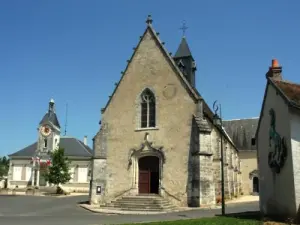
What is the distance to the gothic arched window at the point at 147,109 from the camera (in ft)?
75.8

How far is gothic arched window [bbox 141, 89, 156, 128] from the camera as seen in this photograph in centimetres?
2311

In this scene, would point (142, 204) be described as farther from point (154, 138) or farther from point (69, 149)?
point (69, 149)

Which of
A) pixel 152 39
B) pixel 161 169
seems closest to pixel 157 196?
pixel 161 169

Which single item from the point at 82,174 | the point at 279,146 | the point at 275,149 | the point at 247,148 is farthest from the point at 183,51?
the point at 82,174

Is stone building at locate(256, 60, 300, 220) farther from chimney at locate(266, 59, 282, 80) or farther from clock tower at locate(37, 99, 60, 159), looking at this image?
clock tower at locate(37, 99, 60, 159)

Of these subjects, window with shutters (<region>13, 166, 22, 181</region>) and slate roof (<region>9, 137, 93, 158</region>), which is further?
slate roof (<region>9, 137, 93, 158</region>)

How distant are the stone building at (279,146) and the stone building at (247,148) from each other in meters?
30.0

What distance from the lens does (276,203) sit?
13.6 m

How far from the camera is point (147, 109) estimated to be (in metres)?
23.3

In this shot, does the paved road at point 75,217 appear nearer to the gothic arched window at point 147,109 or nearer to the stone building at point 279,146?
the stone building at point 279,146

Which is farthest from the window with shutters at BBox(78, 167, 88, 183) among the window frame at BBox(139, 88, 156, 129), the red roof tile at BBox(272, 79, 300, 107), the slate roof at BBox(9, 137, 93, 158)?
the red roof tile at BBox(272, 79, 300, 107)

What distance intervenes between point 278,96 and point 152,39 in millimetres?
12741

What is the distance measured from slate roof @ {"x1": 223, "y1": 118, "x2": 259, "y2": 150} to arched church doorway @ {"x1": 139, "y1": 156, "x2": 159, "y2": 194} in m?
26.3

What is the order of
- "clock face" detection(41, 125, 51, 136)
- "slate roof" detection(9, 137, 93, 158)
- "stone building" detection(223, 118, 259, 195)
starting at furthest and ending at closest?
"clock face" detection(41, 125, 51, 136)
"slate roof" detection(9, 137, 93, 158)
"stone building" detection(223, 118, 259, 195)
